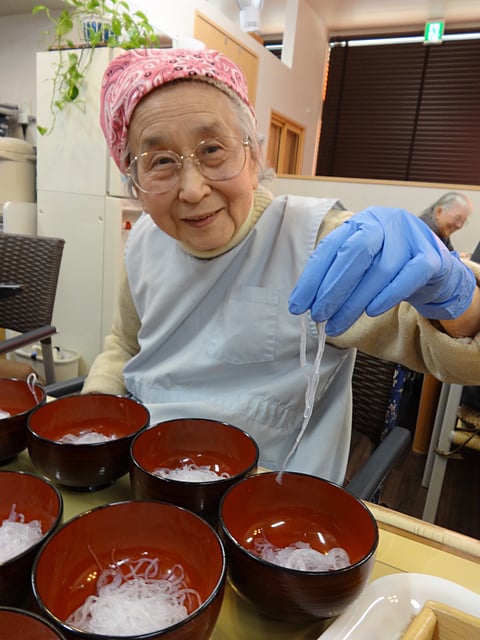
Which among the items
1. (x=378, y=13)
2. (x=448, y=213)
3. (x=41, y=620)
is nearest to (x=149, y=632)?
(x=41, y=620)

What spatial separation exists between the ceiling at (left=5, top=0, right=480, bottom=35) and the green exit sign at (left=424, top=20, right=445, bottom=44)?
0.27 ft

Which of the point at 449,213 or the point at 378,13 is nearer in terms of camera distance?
the point at 449,213

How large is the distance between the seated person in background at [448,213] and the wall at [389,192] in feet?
0.37

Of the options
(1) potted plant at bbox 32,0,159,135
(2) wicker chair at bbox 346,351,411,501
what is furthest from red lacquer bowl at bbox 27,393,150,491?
(1) potted plant at bbox 32,0,159,135

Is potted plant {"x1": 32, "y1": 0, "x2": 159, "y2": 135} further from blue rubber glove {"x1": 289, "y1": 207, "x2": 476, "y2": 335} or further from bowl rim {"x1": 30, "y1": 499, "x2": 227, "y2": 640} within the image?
bowl rim {"x1": 30, "y1": 499, "x2": 227, "y2": 640}

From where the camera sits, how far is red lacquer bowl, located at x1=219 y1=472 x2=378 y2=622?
0.37m

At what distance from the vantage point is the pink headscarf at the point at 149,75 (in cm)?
76

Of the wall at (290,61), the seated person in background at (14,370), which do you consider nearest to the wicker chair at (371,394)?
the seated person in background at (14,370)

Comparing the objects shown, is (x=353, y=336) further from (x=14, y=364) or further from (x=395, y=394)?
(x=14, y=364)

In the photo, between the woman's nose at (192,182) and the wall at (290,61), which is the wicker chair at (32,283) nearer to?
the woman's nose at (192,182)

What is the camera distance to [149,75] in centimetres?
77

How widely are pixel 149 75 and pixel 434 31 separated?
5.57 metres

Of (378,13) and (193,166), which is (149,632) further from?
(378,13)

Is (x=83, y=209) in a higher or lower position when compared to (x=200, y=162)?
lower
